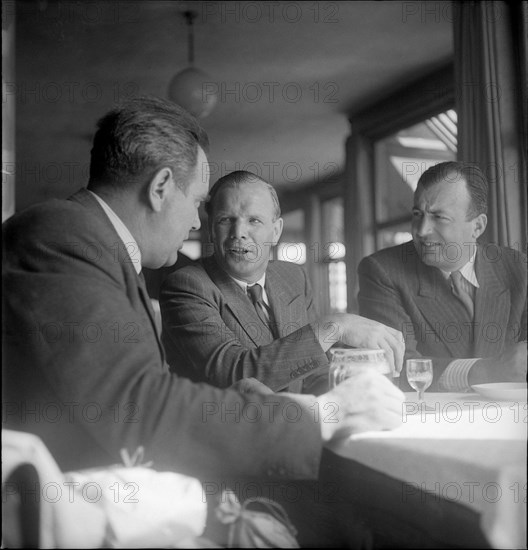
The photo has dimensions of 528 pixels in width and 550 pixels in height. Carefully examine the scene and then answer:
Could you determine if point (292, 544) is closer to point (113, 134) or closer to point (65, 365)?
point (65, 365)

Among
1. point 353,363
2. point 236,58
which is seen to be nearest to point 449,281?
point 353,363

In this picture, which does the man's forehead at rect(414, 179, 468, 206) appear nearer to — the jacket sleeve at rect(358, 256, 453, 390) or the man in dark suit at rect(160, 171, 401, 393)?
the jacket sleeve at rect(358, 256, 453, 390)

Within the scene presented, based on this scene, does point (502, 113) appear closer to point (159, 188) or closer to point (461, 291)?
point (461, 291)

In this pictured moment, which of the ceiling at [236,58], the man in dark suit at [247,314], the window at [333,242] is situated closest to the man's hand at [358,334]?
the man in dark suit at [247,314]

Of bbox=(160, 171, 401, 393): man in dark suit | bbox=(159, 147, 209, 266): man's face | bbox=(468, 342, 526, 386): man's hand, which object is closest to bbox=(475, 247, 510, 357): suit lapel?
bbox=(468, 342, 526, 386): man's hand

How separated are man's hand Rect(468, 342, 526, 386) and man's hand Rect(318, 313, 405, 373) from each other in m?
0.31

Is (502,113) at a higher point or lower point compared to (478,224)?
higher

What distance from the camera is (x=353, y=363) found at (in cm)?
135

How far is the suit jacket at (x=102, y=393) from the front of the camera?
39.9 inches

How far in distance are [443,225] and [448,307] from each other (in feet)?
1.04

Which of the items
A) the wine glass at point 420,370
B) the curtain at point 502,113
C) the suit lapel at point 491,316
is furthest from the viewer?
the curtain at point 502,113

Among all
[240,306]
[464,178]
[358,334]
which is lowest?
[358,334]

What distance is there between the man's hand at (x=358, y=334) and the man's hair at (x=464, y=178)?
2.91 ft

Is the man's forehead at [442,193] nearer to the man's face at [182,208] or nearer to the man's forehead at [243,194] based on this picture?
the man's forehead at [243,194]
